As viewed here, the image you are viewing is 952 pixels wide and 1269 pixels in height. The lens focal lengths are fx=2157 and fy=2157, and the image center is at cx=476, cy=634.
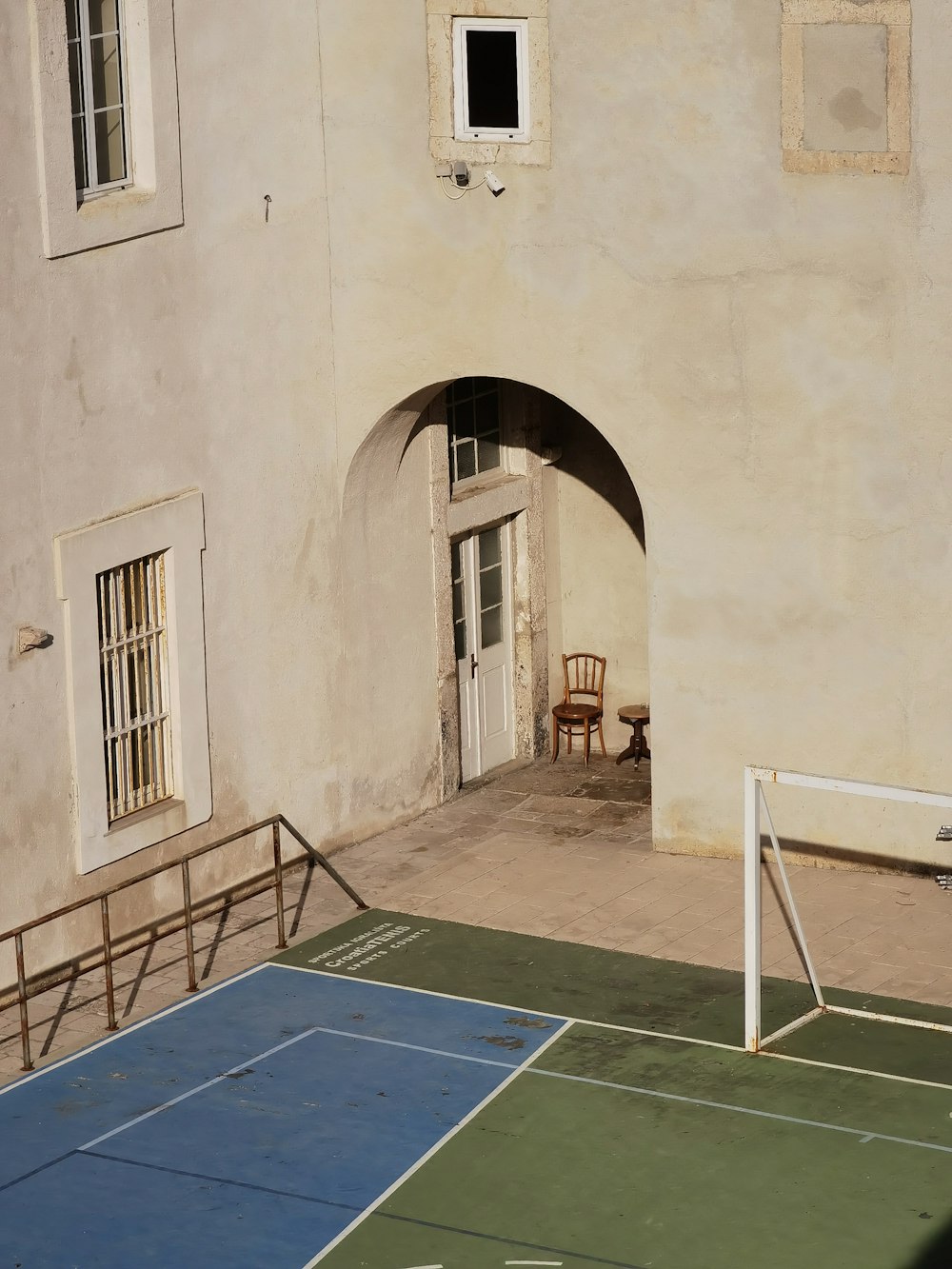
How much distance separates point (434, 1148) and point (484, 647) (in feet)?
26.6

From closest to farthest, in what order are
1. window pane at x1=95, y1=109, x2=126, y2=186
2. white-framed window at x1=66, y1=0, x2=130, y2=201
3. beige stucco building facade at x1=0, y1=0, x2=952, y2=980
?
white-framed window at x1=66, y1=0, x2=130, y2=201
window pane at x1=95, y1=109, x2=126, y2=186
beige stucco building facade at x1=0, y1=0, x2=952, y2=980

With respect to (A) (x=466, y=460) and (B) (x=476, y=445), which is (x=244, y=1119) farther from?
(B) (x=476, y=445)

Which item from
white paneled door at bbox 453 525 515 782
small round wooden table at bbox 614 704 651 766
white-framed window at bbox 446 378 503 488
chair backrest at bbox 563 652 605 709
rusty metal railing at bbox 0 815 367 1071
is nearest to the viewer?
rusty metal railing at bbox 0 815 367 1071

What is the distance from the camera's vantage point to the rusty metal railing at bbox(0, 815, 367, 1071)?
45.4 feet

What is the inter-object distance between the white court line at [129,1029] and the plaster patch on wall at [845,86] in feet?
23.9

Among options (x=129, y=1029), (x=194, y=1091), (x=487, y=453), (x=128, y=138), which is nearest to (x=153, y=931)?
(x=129, y=1029)

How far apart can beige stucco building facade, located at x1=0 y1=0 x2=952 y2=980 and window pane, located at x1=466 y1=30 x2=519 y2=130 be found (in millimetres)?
175

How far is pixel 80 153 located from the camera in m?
15.2

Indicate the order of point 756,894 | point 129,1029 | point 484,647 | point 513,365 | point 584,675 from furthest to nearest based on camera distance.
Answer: point 584,675, point 484,647, point 513,365, point 129,1029, point 756,894

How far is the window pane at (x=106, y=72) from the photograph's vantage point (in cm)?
1528

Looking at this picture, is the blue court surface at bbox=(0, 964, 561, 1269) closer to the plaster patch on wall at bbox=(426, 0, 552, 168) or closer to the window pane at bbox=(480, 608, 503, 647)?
the window pane at bbox=(480, 608, 503, 647)

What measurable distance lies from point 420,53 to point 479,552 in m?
4.82

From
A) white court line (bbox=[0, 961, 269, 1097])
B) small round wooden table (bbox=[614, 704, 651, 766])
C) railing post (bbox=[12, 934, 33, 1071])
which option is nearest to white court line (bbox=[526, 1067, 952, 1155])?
white court line (bbox=[0, 961, 269, 1097])

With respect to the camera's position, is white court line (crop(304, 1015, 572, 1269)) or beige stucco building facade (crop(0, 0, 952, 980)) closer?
white court line (crop(304, 1015, 572, 1269))
